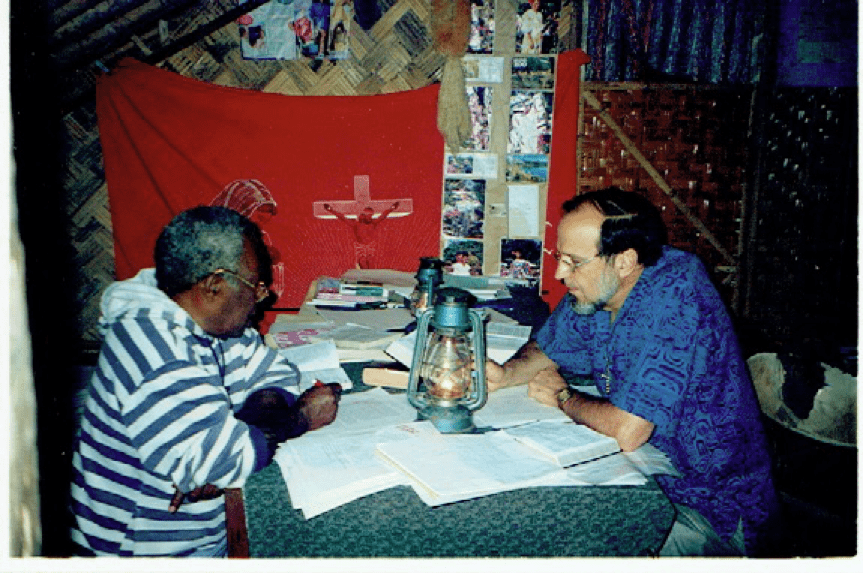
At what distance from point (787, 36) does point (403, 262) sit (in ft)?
11.8

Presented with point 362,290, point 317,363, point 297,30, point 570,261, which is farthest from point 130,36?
point 570,261

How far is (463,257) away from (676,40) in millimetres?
2459

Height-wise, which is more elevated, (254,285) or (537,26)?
(537,26)

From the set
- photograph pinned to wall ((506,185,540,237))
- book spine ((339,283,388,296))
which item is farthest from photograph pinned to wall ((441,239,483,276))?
book spine ((339,283,388,296))

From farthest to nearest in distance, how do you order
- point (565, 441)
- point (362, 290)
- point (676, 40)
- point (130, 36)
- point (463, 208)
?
point (463, 208) → point (676, 40) → point (130, 36) → point (362, 290) → point (565, 441)

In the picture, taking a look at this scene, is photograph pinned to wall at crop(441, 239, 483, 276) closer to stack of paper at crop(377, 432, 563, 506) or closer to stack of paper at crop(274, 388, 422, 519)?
stack of paper at crop(274, 388, 422, 519)

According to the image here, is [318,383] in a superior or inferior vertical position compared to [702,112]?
inferior

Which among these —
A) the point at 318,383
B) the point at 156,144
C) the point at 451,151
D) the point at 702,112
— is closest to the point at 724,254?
the point at 702,112

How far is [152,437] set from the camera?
4.04 ft

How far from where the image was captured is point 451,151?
4.79 meters

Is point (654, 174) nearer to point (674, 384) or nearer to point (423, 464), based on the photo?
point (674, 384)

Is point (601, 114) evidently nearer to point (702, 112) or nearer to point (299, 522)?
point (702, 112)

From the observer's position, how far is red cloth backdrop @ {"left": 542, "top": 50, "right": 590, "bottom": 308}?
15.2 ft

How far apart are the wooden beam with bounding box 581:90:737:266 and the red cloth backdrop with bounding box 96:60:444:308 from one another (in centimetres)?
134
